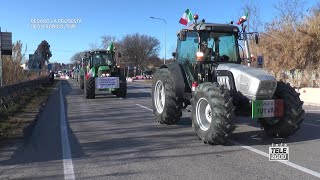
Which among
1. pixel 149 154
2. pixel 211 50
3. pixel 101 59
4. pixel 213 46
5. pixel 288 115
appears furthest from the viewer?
pixel 101 59

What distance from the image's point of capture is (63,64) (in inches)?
7303

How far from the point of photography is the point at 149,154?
8.68 meters

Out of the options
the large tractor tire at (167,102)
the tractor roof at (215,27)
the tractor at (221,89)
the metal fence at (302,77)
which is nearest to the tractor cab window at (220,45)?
the tractor at (221,89)

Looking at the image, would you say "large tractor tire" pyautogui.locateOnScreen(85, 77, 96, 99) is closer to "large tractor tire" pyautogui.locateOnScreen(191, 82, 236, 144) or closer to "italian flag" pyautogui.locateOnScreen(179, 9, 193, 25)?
"italian flag" pyautogui.locateOnScreen(179, 9, 193, 25)

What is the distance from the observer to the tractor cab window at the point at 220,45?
1120cm

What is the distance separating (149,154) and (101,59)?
18.7m

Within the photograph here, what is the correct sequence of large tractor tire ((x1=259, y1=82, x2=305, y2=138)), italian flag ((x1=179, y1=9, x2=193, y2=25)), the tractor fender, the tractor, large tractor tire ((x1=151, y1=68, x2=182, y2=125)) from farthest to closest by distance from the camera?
italian flag ((x1=179, y1=9, x2=193, y2=25)) → large tractor tire ((x1=151, y1=68, x2=182, y2=125)) → the tractor fender → large tractor tire ((x1=259, y1=82, x2=305, y2=138)) → the tractor

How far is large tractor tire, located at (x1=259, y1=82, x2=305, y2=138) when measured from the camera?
9.70 meters

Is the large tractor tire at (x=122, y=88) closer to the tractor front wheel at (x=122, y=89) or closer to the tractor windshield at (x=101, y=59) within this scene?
the tractor front wheel at (x=122, y=89)

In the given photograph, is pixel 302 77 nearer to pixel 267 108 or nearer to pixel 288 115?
pixel 288 115

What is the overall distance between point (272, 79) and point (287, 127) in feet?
3.71

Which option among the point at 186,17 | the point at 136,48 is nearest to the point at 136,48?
the point at 136,48

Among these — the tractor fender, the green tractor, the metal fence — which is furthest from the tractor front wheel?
the tractor fender

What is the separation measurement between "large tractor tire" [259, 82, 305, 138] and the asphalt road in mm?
237
